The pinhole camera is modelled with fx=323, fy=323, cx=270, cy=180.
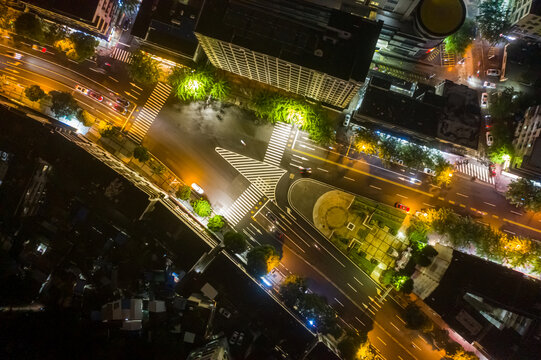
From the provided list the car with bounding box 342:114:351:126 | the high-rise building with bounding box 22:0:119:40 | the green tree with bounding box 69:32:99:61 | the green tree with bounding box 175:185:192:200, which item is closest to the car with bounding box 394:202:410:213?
the car with bounding box 342:114:351:126

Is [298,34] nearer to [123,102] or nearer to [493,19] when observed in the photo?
[123,102]

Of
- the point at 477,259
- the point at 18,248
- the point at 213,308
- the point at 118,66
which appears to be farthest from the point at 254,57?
the point at 477,259

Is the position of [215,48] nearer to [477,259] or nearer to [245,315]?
[245,315]

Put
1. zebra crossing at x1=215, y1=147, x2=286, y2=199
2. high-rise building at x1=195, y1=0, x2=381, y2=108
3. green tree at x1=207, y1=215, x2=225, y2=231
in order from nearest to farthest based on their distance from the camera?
high-rise building at x1=195, y1=0, x2=381, y2=108 → green tree at x1=207, y1=215, x2=225, y2=231 → zebra crossing at x1=215, y1=147, x2=286, y2=199

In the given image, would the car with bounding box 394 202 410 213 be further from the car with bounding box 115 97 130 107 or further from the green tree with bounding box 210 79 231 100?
the car with bounding box 115 97 130 107

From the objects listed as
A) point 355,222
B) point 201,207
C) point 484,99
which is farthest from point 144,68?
point 484,99

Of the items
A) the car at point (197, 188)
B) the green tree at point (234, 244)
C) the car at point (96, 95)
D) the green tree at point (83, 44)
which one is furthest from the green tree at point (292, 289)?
the green tree at point (83, 44)

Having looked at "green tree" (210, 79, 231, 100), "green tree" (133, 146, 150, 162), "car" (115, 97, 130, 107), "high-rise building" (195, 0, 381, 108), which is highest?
"high-rise building" (195, 0, 381, 108)
